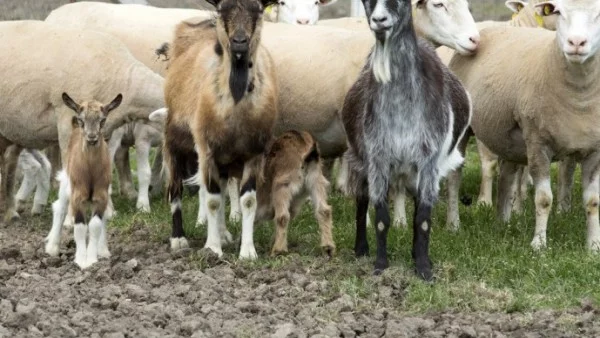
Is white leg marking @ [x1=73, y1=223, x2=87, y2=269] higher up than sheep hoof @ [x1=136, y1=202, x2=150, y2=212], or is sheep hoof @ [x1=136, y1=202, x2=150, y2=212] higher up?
white leg marking @ [x1=73, y1=223, x2=87, y2=269]

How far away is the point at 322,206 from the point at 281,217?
1.11ft

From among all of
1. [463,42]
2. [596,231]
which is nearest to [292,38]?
[463,42]

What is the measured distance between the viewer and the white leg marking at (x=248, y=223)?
10.7 m

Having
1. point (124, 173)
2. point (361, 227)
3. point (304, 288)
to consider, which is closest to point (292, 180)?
point (361, 227)

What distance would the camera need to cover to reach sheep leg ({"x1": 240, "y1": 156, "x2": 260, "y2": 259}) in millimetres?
10719

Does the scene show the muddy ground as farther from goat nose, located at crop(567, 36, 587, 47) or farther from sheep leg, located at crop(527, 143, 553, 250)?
goat nose, located at crop(567, 36, 587, 47)

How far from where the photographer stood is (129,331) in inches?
323

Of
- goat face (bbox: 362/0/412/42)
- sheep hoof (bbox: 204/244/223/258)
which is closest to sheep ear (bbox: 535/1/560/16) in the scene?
goat face (bbox: 362/0/412/42)

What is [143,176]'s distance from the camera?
14055 millimetres

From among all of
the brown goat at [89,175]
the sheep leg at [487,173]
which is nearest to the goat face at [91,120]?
the brown goat at [89,175]

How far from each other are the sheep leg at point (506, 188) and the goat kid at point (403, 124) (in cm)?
267

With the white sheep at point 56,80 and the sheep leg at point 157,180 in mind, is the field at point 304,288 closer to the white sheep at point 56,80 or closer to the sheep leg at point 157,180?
the white sheep at point 56,80

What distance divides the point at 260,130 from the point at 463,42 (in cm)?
303

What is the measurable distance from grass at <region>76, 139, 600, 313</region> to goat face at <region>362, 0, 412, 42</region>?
1707mm
